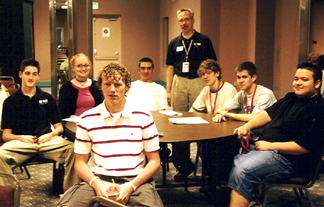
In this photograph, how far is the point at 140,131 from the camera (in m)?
1.93

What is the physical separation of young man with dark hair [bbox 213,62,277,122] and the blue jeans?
639mm

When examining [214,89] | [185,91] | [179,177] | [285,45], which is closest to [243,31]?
[285,45]

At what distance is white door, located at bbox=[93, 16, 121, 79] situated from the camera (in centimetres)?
1344

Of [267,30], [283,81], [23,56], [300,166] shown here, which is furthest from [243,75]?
[23,56]

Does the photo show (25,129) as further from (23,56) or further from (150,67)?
(23,56)

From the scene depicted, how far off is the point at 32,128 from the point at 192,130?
58.5 inches

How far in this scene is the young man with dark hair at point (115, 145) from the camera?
1.88m

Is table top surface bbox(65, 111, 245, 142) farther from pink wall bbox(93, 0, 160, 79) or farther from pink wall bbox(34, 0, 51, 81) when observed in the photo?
pink wall bbox(34, 0, 51, 81)

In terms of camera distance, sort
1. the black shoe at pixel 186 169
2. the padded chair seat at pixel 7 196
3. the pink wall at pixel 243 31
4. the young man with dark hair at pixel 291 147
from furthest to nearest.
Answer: the pink wall at pixel 243 31 < the black shoe at pixel 186 169 < the young man with dark hair at pixel 291 147 < the padded chair seat at pixel 7 196

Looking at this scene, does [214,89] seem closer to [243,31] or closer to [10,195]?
[10,195]

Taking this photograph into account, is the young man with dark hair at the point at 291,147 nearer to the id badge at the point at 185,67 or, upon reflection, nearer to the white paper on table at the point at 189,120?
the white paper on table at the point at 189,120

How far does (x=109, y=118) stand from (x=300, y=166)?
1.40 m

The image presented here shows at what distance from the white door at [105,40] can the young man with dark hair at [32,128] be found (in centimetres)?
1021

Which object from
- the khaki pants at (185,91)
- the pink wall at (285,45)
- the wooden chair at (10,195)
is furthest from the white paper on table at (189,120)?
the pink wall at (285,45)
